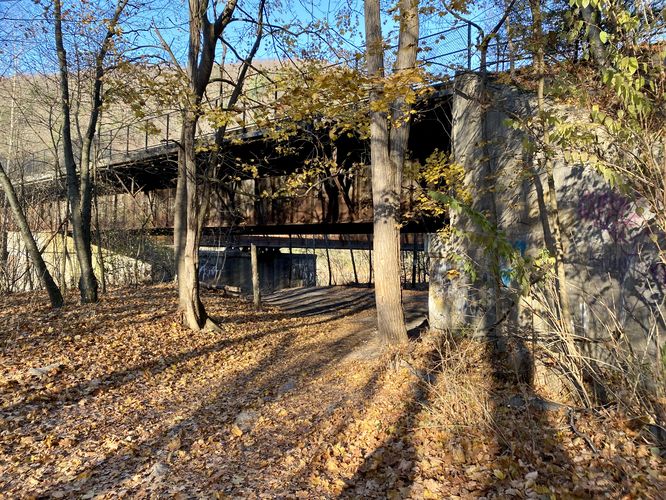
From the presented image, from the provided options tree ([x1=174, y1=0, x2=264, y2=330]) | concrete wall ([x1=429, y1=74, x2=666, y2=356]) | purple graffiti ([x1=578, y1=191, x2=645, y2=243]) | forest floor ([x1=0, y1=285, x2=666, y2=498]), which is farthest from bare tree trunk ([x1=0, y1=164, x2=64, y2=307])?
purple graffiti ([x1=578, y1=191, x2=645, y2=243])

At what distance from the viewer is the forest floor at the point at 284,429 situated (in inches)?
167

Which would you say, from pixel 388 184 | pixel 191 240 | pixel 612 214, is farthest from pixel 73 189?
pixel 612 214

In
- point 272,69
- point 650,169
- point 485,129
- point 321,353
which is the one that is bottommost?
point 321,353

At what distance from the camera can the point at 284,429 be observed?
228 inches

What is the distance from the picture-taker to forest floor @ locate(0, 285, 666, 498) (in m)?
4.25

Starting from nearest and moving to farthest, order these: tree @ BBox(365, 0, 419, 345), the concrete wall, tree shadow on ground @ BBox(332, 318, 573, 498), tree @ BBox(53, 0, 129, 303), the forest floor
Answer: tree shadow on ground @ BBox(332, 318, 573, 498) < the forest floor < the concrete wall < tree @ BBox(365, 0, 419, 345) < tree @ BBox(53, 0, 129, 303)

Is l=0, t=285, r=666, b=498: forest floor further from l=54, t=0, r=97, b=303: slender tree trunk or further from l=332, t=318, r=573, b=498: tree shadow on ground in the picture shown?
l=54, t=0, r=97, b=303: slender tree trunk

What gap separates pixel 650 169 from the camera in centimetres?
341

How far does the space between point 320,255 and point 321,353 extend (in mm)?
28719

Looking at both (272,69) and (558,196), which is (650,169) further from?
(272,69)

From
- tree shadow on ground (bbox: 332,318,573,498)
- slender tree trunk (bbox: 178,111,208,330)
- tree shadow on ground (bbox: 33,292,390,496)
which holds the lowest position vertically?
tree shadow on ground (bbox: 33,292,390,496)

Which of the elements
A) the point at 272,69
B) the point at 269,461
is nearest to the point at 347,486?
the point at 269,461

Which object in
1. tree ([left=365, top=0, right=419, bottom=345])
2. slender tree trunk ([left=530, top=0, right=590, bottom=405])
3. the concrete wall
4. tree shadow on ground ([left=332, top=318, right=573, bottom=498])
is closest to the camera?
tree shadow on ground ([left=332, top=318, right=573, bottom=498])

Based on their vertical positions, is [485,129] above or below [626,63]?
above
